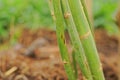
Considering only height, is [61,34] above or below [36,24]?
above

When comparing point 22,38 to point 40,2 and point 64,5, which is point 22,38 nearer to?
point 40,2

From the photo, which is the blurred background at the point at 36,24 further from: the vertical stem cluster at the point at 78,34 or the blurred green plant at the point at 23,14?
the vertical stem cluster at the point at 78,34

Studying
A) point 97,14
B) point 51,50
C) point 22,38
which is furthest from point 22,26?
point 51,50

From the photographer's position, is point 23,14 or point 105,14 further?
point 105,14

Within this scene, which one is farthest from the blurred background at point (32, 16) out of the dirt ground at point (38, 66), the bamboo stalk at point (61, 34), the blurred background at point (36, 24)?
the bamboo stalk at point (61, 34)

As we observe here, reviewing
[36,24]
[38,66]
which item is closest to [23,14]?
[36,24]

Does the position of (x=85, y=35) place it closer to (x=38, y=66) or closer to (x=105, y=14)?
(x=38, y=66)

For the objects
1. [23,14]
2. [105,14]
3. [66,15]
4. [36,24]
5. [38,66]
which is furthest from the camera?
Result: [105,14]
